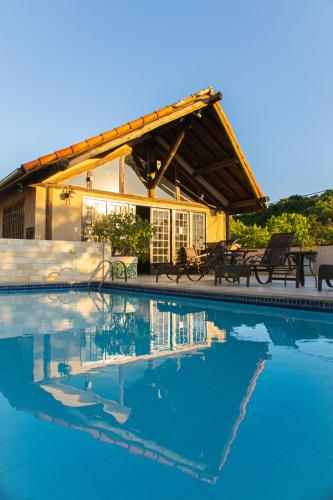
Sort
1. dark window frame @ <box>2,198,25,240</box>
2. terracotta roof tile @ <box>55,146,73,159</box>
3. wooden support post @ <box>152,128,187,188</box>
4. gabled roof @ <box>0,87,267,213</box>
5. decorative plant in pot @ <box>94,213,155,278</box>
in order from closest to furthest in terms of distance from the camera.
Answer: terracotta roof tile @ <box>55,146,73,159</box>
gabled roof @ <box>0,87,267,213</box>
decorative plant in pot @ <box>94,213,155,278</box>
dark window frame @ <box>2,198,25,240</box>
wooden support post @ <box>152,128,187,188</box>

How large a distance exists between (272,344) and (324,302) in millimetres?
2085

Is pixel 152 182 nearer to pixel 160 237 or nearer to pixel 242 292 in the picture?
pixel 160 237

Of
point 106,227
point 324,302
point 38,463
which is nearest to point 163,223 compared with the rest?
point 106,227

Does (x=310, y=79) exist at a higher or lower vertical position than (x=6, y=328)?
higher

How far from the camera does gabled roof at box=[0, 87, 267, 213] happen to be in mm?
9328

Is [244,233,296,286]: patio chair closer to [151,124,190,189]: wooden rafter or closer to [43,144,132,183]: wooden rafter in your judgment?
[151,124,190,189]: wooden rafter

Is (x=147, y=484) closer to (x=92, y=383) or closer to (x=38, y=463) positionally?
(x=38, y=463)

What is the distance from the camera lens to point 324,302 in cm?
532

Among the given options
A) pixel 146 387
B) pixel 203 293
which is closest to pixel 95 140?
pixel 203 293

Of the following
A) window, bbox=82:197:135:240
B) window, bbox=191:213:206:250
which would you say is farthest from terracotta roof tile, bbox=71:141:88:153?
window, bbox=191:213:206:250

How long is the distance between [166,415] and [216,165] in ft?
37.7

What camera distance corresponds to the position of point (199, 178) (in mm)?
13625

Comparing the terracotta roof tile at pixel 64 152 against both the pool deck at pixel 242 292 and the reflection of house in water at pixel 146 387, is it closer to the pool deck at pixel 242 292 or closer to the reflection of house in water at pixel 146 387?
the pool deck at pixel 242 292

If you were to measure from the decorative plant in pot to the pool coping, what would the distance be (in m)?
1.12
